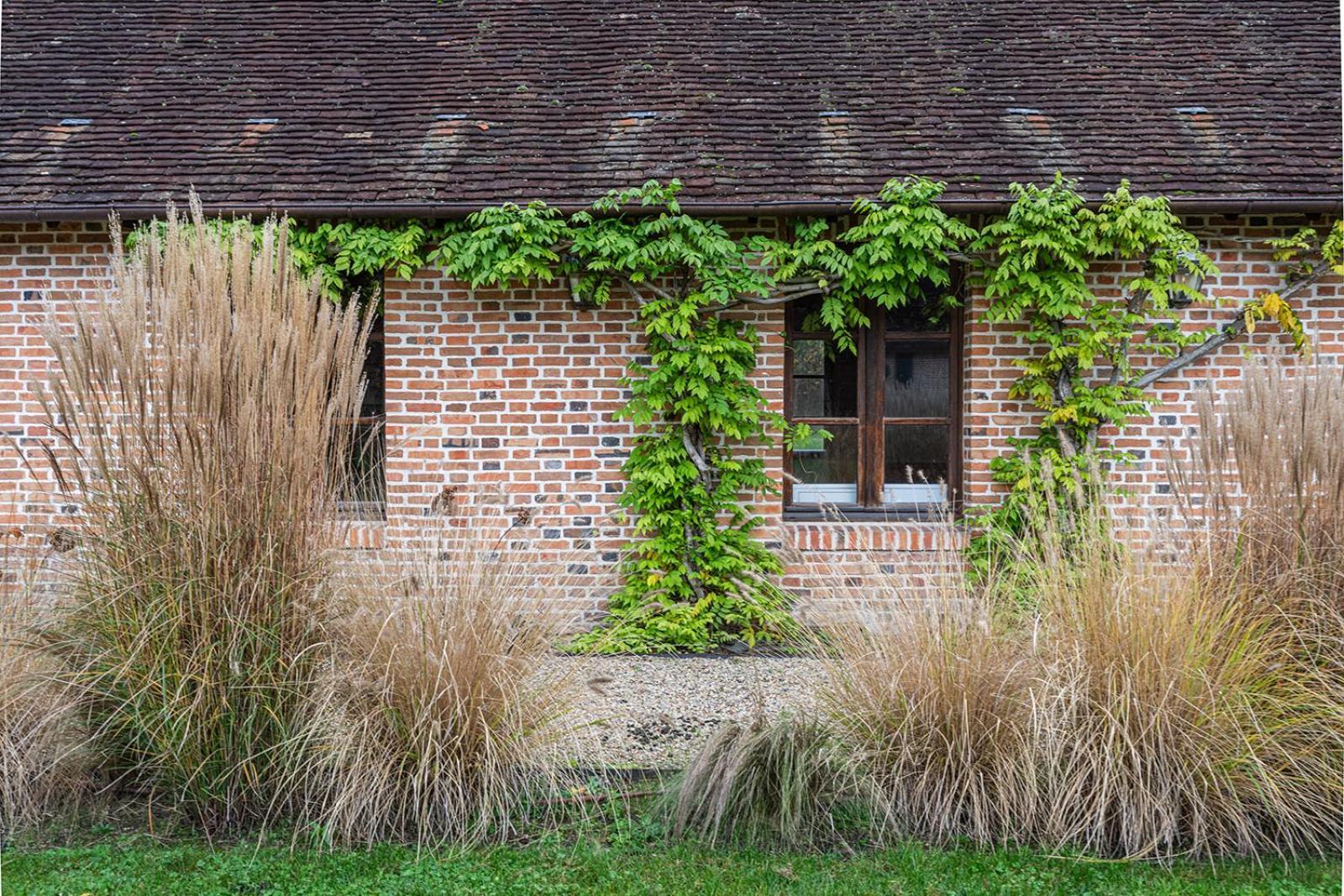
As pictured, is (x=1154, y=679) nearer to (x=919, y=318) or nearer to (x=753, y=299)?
(x=753, y=299)

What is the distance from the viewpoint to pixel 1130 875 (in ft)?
10.6

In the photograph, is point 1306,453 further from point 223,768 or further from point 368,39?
point 368,39

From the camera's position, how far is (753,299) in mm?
6512

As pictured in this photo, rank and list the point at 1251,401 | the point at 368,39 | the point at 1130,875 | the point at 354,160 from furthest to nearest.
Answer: the point at 368,39, the point at 354,160, the point at 1251,401, the point at 1130,875

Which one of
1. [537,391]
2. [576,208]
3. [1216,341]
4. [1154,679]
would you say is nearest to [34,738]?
[537,391]

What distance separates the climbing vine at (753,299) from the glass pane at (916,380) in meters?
0.50

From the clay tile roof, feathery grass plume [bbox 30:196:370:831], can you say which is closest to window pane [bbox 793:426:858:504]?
the clay tile roof

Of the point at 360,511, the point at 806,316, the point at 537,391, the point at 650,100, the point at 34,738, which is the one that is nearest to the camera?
the point at 34,738

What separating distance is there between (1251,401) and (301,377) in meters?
3.43

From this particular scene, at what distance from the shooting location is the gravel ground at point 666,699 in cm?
391

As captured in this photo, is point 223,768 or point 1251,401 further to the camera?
point 1251,401

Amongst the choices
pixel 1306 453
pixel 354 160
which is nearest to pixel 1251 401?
pixel 1306 453

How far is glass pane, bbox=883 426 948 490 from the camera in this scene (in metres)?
6.95

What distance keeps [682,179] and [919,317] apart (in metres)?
1.90
